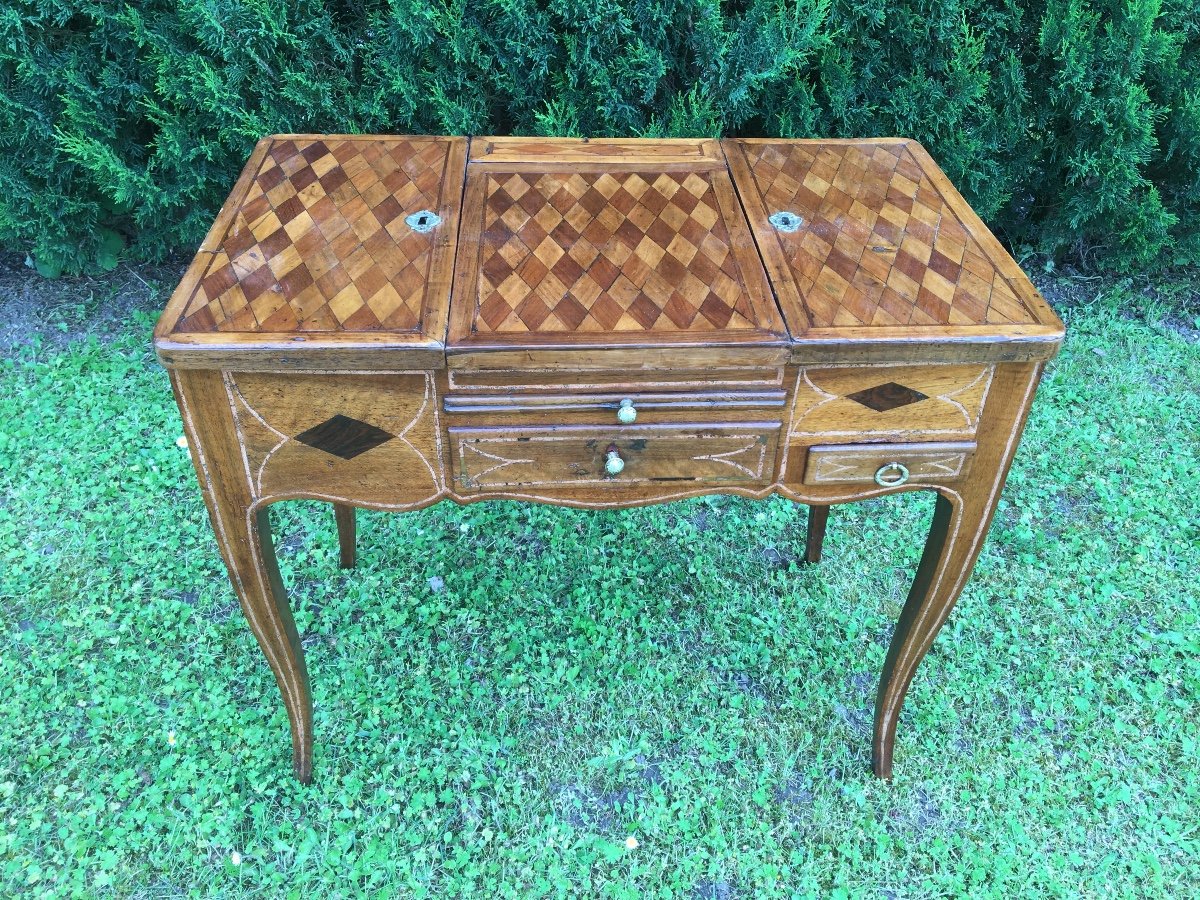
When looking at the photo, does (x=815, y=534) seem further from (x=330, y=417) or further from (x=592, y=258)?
(x=330, y=417)

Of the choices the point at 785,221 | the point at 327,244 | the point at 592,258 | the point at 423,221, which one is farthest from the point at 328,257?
the point at 785,221

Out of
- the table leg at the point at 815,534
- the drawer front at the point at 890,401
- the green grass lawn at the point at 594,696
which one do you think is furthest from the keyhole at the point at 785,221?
the green grass lawn at the point at 594,696

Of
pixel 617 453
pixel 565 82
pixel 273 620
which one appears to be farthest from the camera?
pixel 565 82

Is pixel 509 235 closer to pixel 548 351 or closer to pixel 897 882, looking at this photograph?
pixel 548 351

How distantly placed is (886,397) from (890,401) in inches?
0.5

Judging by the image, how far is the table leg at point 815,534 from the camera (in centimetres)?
247

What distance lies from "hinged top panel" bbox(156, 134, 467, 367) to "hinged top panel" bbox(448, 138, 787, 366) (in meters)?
0.06

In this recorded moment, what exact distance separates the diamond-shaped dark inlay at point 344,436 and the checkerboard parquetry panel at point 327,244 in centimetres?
16

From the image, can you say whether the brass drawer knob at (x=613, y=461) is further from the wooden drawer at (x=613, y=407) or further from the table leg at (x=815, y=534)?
the table leg at (x=815, y=534)

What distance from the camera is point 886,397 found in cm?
147

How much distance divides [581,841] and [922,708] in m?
0.91

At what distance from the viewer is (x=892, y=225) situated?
66.1 inches

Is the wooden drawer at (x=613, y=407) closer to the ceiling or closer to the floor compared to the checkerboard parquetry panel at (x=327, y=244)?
closer to the floor

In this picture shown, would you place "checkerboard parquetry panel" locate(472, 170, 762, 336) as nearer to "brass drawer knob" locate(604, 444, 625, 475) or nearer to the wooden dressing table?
the wooden dressing table
